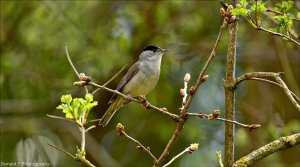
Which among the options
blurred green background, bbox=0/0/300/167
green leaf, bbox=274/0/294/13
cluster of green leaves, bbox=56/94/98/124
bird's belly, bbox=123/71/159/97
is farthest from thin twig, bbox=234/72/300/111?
blurred green background, bbox=0/0/300/167

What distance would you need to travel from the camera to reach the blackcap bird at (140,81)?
5578 mm

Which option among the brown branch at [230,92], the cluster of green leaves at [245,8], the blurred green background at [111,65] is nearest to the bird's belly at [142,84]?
the blurred green background at [111,65]

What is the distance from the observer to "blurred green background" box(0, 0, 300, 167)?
24.4 feet

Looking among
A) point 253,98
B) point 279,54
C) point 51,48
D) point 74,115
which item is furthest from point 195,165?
point 74,115

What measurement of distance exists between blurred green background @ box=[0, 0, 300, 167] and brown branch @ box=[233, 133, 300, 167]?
4.02 meters

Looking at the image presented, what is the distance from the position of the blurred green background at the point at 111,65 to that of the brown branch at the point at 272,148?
402cm

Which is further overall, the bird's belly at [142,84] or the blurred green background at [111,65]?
Answer: the blurred green background at [111,65]

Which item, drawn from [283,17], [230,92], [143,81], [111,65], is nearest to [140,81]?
[143,81]

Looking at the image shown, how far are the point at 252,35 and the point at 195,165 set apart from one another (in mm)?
2192

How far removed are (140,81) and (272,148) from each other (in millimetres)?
2834

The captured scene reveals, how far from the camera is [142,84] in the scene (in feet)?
18.4

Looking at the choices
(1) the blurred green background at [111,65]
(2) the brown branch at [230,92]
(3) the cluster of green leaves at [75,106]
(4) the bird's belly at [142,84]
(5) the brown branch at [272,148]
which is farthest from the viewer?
(1) the blurred green background at [111,65]

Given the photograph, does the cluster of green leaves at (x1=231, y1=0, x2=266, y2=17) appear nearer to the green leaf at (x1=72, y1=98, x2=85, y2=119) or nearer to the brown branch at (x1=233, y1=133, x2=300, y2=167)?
the brown branch at (x1=233, y1=133, x2=300, y2=167)

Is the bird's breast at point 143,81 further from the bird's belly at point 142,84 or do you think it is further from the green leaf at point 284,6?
the green leaf at point 284,6
